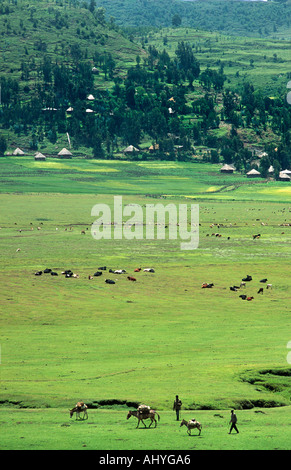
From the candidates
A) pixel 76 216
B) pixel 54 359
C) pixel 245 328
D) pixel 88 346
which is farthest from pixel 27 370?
pixel 76 216

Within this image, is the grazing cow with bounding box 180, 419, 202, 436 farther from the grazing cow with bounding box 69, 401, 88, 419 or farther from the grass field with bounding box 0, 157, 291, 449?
the grazing cow with bounding box 69, 401, 88, 419

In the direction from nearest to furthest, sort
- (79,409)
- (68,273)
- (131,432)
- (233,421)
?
(233,421), (131,432), (79,409), (68,273)

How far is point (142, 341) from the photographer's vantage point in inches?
2021

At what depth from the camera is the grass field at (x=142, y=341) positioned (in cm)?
3481

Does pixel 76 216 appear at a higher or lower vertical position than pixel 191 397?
lower

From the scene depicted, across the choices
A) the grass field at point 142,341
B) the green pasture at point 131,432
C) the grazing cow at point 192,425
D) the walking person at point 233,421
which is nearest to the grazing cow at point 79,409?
the green pasture at point 131,432

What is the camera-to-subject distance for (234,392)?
4031 cm

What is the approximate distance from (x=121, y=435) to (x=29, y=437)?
3.62 meters

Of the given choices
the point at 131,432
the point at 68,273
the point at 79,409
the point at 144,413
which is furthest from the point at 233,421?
the point at 68,273

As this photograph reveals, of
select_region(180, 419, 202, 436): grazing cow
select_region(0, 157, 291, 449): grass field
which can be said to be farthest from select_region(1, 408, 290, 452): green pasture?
select_region(180, 419, 202, 436): grazing cow

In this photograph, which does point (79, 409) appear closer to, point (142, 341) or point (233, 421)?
point (233, 421)

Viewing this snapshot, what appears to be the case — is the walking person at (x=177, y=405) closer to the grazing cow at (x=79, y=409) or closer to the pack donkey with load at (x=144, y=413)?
the pack donkey with load at (x=144, y=413)

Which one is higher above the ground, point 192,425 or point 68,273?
point 192,425

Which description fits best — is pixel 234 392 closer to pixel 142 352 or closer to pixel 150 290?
pixel 142 352
